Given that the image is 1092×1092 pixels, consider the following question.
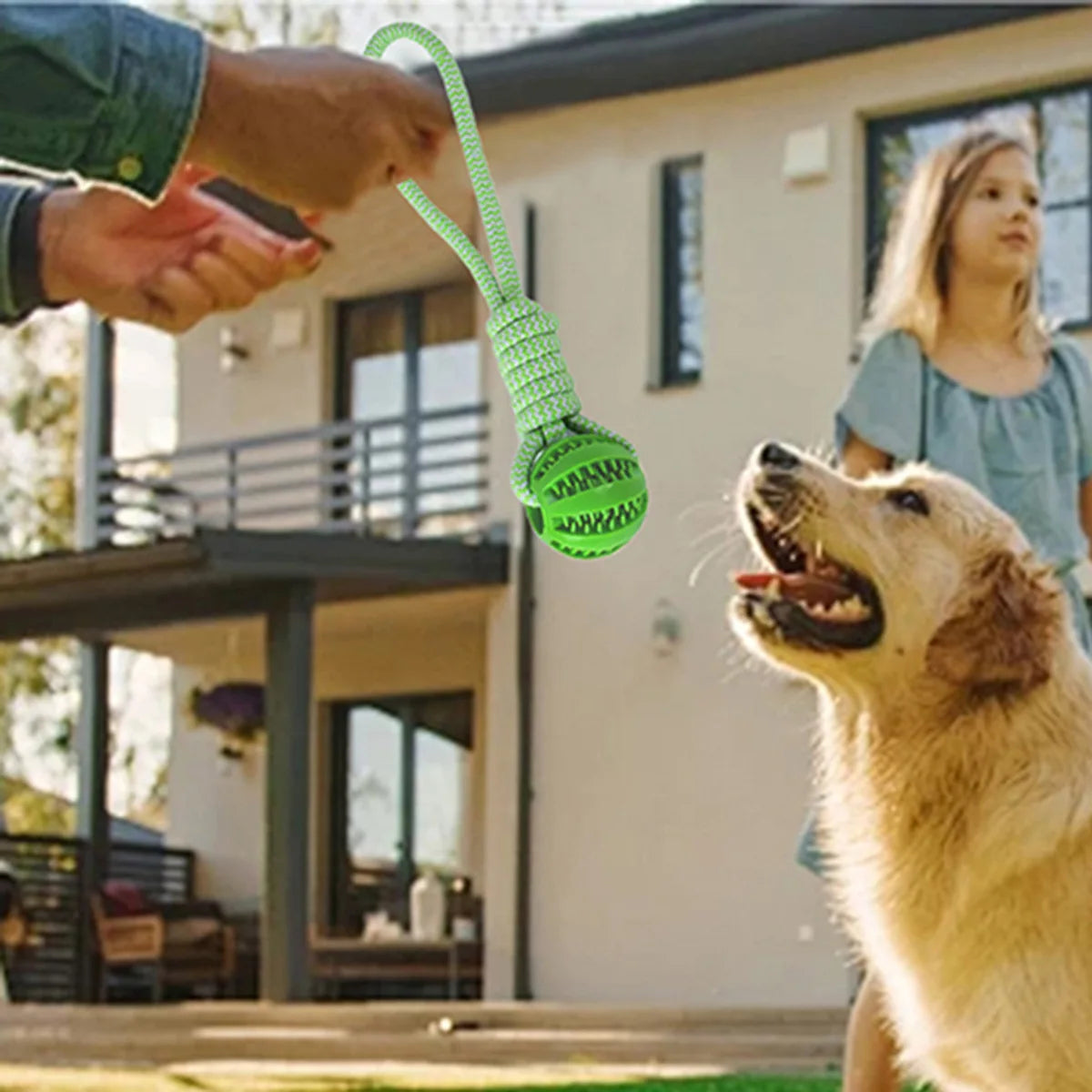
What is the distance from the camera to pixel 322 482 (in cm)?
1698

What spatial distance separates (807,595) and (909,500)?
0.25m

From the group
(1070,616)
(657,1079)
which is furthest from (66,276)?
(657,1079)

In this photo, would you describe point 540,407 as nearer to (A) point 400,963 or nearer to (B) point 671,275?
(B) point 671,275

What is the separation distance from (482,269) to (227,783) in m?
17.1

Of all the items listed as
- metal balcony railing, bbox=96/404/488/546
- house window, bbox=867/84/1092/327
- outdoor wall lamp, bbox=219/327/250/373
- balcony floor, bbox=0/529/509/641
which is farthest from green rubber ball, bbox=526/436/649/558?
outdoor wall lamp, bbox=219/327/250/373

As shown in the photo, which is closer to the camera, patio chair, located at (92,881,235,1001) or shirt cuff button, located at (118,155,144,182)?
shirt cuff button, located at (118,155,144,182)

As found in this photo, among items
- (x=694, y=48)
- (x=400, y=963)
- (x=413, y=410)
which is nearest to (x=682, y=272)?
(x=694, y=48)

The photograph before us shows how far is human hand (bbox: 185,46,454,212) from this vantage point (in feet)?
6.02

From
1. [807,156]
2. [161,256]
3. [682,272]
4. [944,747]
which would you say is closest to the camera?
[161,256]

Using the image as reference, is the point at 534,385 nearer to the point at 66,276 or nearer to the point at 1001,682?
the point at 66,276

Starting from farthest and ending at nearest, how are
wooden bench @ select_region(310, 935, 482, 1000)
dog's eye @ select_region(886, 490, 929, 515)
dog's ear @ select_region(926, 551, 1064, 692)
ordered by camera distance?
wooden bench @ select_region(310, 935, 482, 1000)
dog's eye @ select_region(886, 490, 929, 515)
dog's ear @ select_region(926, 551, 1064, 692)

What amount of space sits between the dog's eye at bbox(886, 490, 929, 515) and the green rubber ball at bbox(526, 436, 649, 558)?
173cm

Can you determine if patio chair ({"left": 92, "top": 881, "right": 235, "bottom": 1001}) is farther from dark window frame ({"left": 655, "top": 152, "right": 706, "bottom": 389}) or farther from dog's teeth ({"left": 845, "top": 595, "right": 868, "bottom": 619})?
dog's teeth ({"left": 845, "top": 595, "right": 868, "bottom": 619})

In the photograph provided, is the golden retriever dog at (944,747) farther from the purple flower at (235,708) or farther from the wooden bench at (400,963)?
the purple flower at (235,708)
